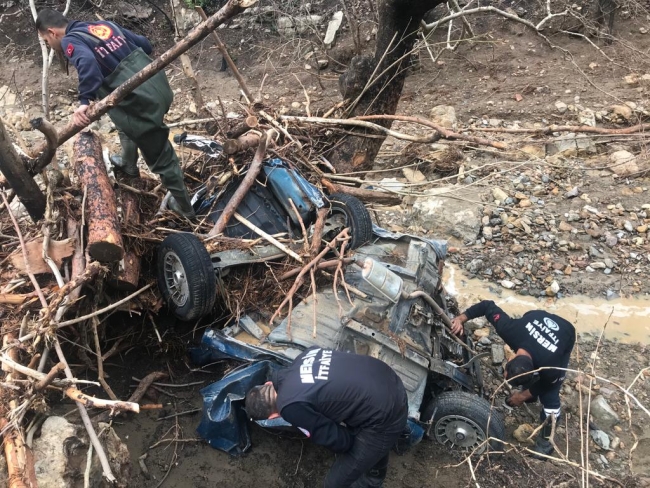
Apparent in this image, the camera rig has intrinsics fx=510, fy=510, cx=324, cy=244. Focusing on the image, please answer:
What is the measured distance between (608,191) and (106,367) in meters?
6.36

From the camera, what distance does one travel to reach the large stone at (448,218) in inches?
250

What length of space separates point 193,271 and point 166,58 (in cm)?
162

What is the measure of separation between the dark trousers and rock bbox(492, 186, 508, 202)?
4146 mm

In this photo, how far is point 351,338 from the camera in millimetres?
3768

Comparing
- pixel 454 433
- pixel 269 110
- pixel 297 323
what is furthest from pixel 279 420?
pixel 269 110

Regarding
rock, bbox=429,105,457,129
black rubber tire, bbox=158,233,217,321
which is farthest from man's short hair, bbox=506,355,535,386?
rock, bbox=429,105,457,129

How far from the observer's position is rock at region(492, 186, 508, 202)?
667 cm

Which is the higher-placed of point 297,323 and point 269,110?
point 269,110

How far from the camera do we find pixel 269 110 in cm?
570

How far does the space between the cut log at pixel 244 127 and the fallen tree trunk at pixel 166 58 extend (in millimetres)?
1882

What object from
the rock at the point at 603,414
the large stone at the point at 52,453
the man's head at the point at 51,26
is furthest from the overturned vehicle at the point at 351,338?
the man's head at the point at 51,26

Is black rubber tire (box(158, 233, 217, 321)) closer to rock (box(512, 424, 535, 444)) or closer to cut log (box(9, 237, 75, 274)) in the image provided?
cut log (box(9, 237, 75, 274))

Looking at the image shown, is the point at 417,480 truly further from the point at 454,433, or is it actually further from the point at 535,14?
the point at 535,14

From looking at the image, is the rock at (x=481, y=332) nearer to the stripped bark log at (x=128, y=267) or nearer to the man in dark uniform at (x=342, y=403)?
the man in dark uniform at (x=342, y=403)
